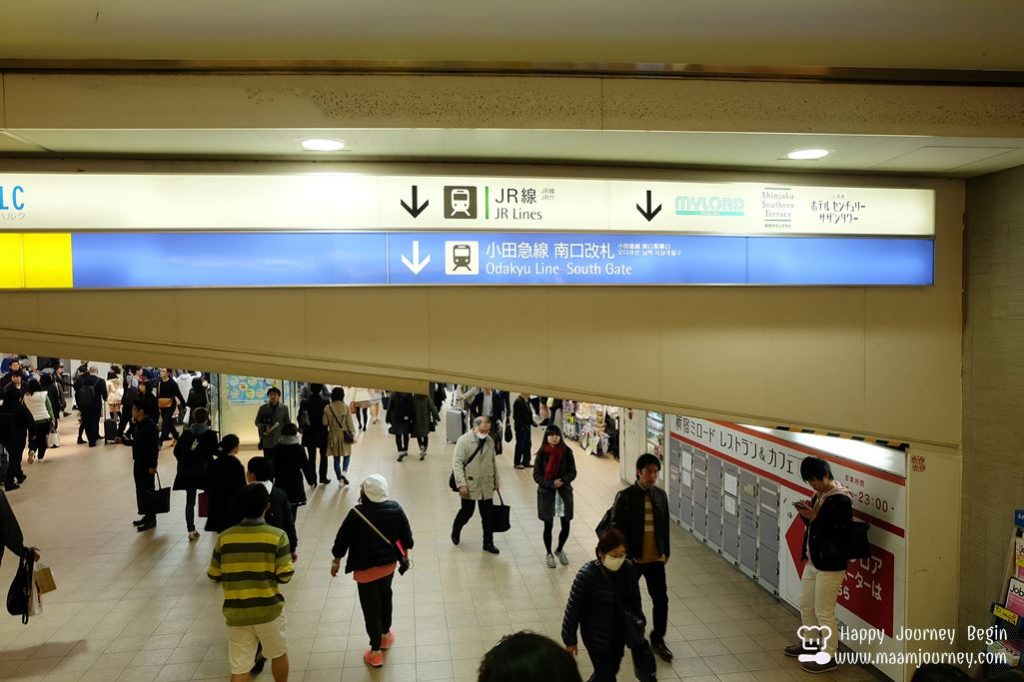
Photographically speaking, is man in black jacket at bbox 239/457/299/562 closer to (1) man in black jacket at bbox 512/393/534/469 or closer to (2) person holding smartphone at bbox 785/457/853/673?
(2) person holding smartphone at bbox 785/457/853/673

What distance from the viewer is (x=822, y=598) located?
15.3 ft

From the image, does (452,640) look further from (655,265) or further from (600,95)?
(600,95)

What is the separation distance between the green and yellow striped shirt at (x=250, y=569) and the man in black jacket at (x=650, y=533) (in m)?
2.41

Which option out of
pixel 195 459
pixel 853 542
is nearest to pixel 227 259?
pixel 195 459

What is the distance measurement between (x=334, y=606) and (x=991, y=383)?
5.32 meters

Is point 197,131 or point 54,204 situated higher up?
point 197,131

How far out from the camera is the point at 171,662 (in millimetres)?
4629

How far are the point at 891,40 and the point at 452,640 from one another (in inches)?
191

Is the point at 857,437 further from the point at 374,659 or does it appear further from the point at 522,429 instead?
the point at 522,429

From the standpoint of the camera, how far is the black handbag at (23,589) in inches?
177

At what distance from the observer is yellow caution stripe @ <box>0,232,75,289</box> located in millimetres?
3410

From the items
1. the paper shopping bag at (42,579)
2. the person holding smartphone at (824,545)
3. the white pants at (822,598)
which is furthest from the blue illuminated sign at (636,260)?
the paper shopping bag at (42,579)

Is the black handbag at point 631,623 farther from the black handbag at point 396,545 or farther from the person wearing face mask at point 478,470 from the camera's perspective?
the person wearing face mask at point 478,470

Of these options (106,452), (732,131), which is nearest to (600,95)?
(732,131)
